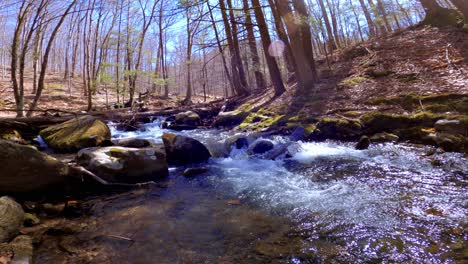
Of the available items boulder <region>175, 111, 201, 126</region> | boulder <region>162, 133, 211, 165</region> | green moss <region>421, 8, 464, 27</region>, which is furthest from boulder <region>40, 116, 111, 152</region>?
green moss <region>421, 8, 464, 27</region>

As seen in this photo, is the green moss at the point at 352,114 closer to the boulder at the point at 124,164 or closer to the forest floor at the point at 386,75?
the forest floor at the point at 386,75

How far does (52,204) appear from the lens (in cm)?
368

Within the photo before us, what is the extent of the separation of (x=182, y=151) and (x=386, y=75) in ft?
21.6

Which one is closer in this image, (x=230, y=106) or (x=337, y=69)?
(x=337, y=69)

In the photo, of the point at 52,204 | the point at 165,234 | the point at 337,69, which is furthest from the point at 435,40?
the point at 52,204

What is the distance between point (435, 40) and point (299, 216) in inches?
365

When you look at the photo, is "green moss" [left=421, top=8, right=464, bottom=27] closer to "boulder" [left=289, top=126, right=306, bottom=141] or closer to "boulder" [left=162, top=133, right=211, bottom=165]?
"boulder" [left=289, top=126, right=306, bottom=141]

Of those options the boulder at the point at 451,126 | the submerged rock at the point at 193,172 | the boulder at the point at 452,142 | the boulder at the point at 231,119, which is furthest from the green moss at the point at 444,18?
the submerged rock at the point at 193,172

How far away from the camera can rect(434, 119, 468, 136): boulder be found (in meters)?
4.57

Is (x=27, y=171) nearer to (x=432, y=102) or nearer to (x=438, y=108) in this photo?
(x=438, y=108)

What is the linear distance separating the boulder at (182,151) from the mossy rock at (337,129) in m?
2.98

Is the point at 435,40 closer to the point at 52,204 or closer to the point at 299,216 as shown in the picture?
the point at 299,216

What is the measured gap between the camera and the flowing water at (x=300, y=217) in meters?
2.37

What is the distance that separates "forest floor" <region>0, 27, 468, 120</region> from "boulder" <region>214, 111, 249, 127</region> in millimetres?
633
